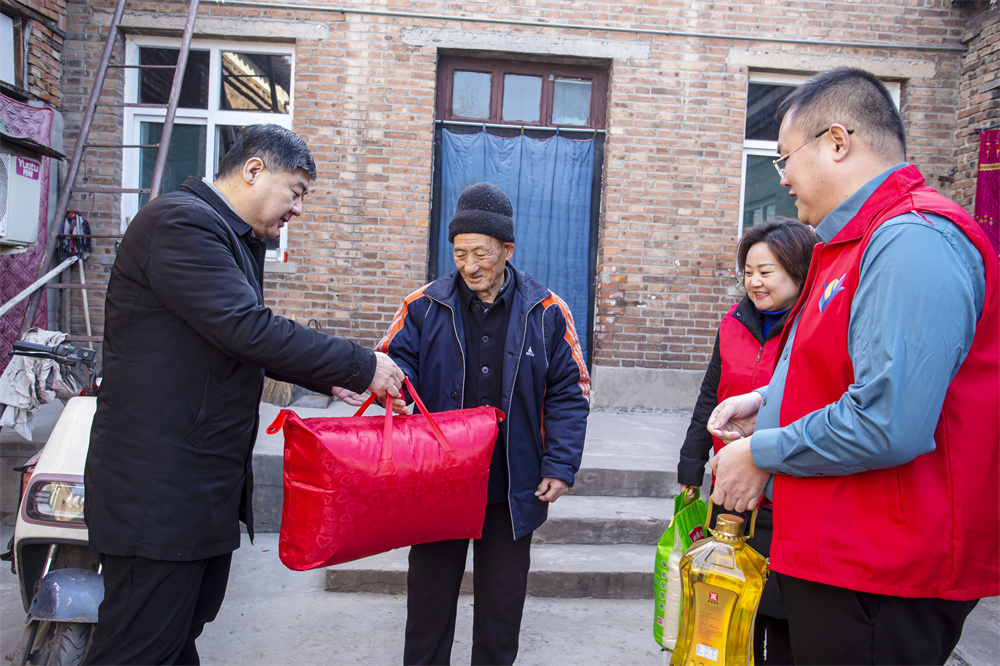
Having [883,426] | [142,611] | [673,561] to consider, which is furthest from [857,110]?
[142,611]

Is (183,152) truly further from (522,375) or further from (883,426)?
(883,426)

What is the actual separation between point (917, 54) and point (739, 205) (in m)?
2.33

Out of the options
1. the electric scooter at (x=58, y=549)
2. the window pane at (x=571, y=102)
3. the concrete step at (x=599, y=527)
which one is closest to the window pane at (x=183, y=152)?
the window pane at (x=571, y=102)

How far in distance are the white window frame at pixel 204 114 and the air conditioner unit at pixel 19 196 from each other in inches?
30.3

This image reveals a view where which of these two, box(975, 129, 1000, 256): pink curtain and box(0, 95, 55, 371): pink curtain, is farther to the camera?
box(975, 129, 1000, 256): pink curtain

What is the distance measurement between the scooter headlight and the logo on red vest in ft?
8.10

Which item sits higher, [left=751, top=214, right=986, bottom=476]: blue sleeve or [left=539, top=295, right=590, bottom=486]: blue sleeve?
[left=751, top=214, right=986, bottom=476]: blue sleeve

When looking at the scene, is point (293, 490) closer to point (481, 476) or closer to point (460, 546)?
point (481, 476)

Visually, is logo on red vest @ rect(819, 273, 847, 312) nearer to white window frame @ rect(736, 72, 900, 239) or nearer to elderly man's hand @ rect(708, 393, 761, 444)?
elderly man's hand @ rect(708, 393, 761, 444)

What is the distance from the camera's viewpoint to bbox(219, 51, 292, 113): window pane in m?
6.59

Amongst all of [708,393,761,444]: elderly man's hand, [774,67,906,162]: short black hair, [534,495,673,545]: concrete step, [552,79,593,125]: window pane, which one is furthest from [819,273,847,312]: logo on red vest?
[552,79,593,125]: window pane

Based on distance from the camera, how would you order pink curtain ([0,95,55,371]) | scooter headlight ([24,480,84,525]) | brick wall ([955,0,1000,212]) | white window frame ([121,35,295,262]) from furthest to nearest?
1. white window frame ([121,35,295,262])
2. brick wall ([955,0,1000,212])
3. pink curtain ([0,95,55,371])
4. scooter headlight ([24,480,84,525])

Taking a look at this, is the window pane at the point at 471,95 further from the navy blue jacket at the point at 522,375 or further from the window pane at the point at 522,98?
the navy blue jacket at the point at 522,375

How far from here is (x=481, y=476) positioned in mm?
2141
